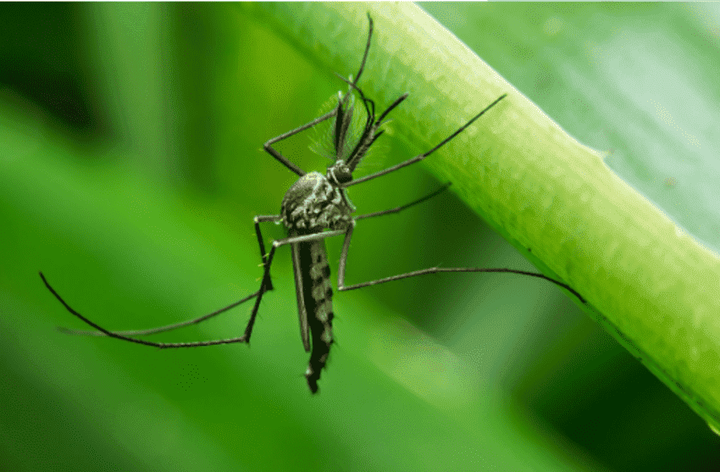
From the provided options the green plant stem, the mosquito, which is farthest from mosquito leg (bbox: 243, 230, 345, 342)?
the green plant stem

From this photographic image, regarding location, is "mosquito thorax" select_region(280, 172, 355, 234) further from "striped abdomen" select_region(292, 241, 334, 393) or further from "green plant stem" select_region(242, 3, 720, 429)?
"green plant stem" select_region(242, 3, 720, 429)

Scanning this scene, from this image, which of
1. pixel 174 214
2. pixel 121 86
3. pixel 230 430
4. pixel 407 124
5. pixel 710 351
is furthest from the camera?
pixel 121 86

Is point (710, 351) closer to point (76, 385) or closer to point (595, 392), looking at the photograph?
point (595, 392)

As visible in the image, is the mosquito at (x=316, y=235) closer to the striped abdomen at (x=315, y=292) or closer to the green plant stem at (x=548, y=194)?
the striped abdomen at (x=315, y=292)

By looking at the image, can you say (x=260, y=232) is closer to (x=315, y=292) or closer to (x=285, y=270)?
(x=315, y=292)

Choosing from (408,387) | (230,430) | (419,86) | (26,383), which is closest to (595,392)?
(408,387)
